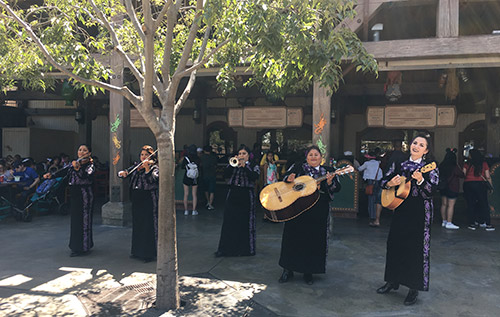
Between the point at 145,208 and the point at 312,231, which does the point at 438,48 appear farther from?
the point at 145,208

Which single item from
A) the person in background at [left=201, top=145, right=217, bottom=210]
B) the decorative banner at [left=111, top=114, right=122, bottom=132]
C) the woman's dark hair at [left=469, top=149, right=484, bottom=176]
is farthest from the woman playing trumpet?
the woman's dark hair at [left=469, top=149, right=484, bottom=176]

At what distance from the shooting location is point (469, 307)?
12.0 feet

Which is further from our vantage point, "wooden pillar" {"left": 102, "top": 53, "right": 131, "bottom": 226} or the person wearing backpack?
the person wearing backpack

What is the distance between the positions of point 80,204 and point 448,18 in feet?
20.5

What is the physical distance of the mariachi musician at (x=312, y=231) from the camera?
4215 mm

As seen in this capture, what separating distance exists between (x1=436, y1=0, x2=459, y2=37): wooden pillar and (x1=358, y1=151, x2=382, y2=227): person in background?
2.94 metres

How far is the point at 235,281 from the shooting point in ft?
14.3

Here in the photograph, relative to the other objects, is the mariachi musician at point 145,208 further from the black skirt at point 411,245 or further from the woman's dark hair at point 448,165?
the woman's dark hair at point 448,165

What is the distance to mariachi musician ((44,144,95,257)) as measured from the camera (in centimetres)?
527

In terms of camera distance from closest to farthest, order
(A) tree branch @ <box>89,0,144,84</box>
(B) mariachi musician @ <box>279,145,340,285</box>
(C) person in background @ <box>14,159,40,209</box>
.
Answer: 1. (A) tree branch @ <box>89,0,144,84</box>
2. (B) mariachi musician @ <box>279,145,340,285</box>
3. (C) person in background @ <box>14,159,40,209</box>

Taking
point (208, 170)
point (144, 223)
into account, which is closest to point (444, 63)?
point (144, 223)

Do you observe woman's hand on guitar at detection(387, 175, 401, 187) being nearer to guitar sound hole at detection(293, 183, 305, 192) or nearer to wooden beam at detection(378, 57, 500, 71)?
guitar sound hole at detection(293, 183, 305, 192)

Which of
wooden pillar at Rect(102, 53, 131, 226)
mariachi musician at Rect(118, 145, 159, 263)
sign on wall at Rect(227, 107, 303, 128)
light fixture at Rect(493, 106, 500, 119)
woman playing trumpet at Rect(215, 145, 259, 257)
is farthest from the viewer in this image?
light fixture at Rect(493, 106, 500, 119)

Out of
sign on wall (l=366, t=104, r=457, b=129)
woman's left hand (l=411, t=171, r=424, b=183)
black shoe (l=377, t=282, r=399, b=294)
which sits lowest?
black shoe (l=377, t=282, r=399, b=294)
